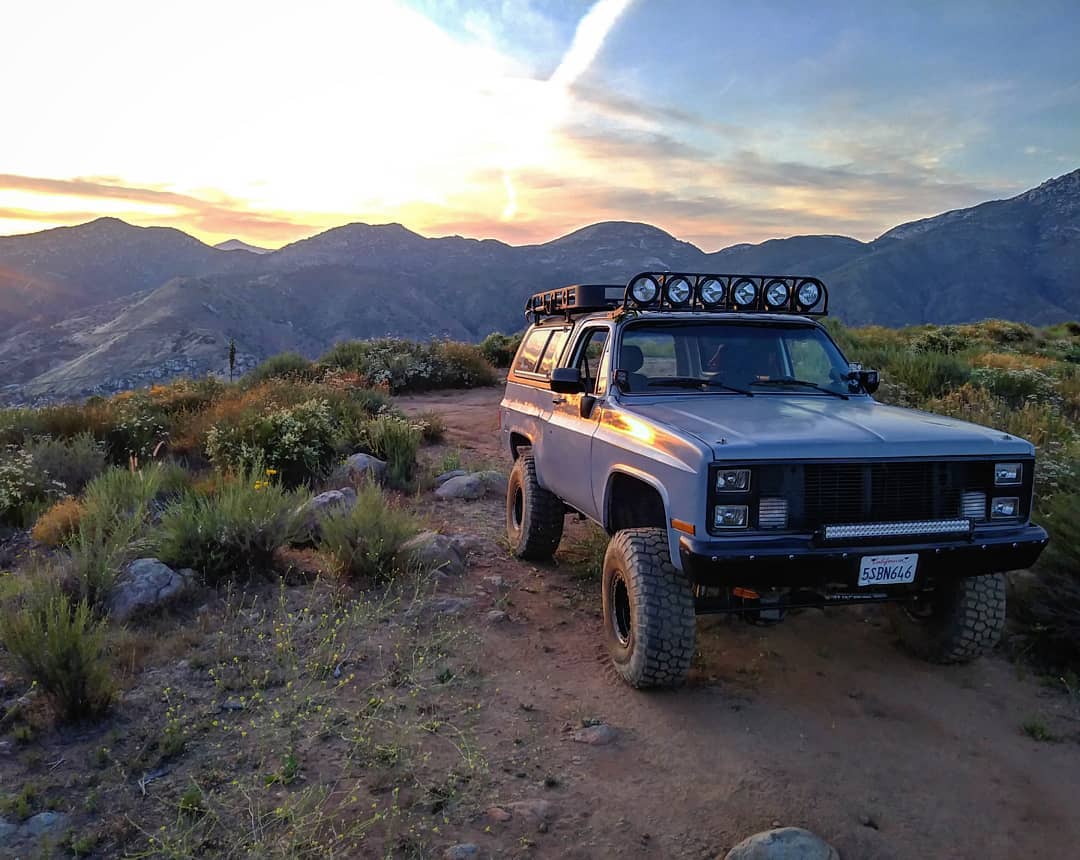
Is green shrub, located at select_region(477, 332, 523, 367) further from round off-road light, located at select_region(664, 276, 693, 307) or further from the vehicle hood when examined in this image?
the vehicle hood

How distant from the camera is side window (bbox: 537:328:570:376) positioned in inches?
241

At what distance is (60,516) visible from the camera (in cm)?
666

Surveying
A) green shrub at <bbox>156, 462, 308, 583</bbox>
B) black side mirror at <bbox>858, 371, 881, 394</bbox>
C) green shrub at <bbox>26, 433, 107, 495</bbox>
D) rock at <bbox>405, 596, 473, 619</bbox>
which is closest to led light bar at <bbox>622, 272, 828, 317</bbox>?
black side mirror at <bbox>858, 371, 881, 394</bbox>

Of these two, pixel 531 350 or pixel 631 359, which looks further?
pixel 531 350

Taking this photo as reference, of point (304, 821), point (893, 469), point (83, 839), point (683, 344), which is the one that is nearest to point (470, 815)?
point (304, 821)

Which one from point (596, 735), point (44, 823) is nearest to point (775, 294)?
point (596, 735)

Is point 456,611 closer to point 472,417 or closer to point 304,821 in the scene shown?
point 304,821

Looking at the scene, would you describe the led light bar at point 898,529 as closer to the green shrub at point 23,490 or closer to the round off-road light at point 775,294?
the round off-road light at point 775,294

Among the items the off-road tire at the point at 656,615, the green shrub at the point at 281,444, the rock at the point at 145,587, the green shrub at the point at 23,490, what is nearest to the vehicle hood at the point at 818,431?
the off-road tire at the point at 656,615

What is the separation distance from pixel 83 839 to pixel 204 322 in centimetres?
8982

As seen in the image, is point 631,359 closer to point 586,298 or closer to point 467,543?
point 586,298

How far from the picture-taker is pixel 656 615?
400 cm

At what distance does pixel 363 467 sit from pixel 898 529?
6289 millimetres

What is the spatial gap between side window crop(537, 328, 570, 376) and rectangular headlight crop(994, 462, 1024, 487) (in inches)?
121
